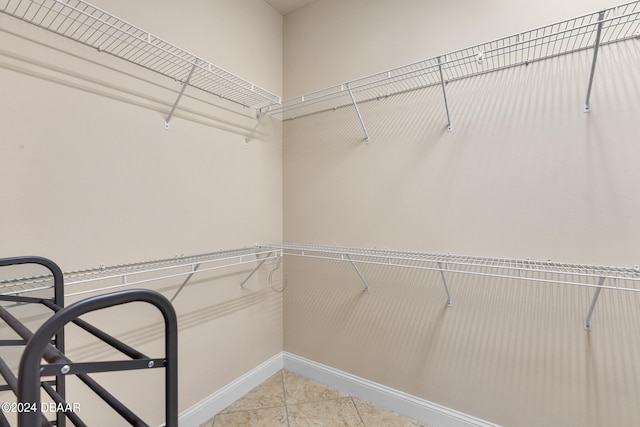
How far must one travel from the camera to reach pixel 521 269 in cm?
101

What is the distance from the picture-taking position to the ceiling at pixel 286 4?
203 cm

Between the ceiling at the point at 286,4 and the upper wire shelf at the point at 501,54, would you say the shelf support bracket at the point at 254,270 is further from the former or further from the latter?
the ceiling at the point at 286,4

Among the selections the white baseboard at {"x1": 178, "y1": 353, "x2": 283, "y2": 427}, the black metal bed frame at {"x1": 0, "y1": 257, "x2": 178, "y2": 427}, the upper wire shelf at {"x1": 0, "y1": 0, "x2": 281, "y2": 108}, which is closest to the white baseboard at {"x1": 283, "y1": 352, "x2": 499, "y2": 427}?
the white baseboard at {"x1": 178, "y1": 353, "x2": 283, "y2": 427}

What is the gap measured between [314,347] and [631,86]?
6.90ft

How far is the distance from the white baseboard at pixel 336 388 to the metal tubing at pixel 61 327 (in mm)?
1206

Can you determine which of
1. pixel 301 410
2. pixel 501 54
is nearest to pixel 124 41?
pixel 501 54

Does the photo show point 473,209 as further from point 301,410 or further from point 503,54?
point 301,410

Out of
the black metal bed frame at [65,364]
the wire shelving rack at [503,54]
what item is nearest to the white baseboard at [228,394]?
the black metal bed frame at [65,364]

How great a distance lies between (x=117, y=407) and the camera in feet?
1.78

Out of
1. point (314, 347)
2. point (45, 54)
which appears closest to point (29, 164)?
point (45, 54)

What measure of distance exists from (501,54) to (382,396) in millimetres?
1885

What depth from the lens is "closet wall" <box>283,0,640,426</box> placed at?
1.18 metres

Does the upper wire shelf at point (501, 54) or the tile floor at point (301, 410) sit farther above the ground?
the upper wire shelf at point (501, 54)

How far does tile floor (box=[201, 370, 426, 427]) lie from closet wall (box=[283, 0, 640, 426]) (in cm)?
17
